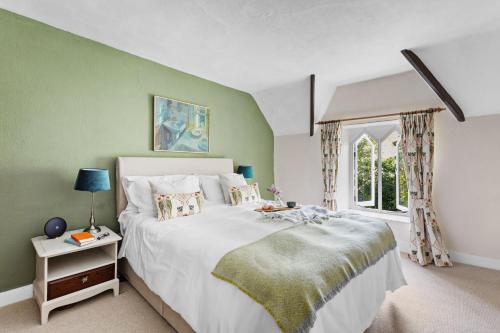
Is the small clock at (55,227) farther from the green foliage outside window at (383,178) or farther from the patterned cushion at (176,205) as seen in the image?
the green foliage outside window at (383,178)

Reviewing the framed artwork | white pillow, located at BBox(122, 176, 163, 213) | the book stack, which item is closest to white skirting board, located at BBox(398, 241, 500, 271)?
the framed artwork

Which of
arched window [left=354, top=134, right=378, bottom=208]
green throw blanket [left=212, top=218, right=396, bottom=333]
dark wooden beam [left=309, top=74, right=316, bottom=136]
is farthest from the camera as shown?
arched window [left=354, top=134, right=378, bottom=208]

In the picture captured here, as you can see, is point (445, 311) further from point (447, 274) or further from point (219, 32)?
point (219, 32)

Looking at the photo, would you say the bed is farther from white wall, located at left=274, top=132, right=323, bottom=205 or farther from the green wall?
white wall, located at left=274, top=132, right=323, bottom=205

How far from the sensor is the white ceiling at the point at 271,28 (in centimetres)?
205

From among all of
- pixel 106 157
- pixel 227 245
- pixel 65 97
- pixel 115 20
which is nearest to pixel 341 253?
pixel 227 245

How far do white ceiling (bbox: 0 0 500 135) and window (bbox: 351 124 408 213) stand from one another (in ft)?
3.70

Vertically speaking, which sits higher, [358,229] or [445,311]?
[358,229]

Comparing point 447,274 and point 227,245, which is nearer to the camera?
point 227,245

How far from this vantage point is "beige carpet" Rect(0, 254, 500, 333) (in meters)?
1.89

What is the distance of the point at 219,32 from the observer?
2471 millimetres

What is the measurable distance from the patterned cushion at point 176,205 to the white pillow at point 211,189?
2.03 feet

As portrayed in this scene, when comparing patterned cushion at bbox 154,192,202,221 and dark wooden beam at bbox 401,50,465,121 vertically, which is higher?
dark wooden beam at bbox 401,50,465,121

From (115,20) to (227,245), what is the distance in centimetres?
233
